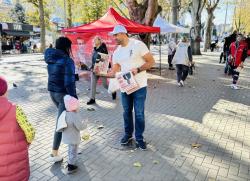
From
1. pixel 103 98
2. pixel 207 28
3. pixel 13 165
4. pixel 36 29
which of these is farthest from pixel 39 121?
pixel 36 29

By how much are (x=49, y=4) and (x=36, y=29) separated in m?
8.30

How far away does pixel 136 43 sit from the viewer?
16.0 feet

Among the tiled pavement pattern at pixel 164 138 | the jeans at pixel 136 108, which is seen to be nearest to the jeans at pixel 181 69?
the tiled pavement pattern at pixel 164 138

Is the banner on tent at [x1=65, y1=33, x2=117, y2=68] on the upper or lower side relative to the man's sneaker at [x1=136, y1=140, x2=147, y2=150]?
upper

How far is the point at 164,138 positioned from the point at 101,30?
559 cm

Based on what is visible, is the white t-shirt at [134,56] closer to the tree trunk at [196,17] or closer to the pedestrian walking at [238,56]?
the pedestrian walking at [238,56]

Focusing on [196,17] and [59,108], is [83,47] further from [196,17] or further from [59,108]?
[196,17]

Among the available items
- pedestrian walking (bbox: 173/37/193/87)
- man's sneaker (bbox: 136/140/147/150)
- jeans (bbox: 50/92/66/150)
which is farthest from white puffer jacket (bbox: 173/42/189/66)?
jeans (bbox: 50/92/66/150)

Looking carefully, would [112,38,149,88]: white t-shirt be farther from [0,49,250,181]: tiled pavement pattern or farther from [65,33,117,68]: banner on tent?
[65,33,117,68]: banner on tent

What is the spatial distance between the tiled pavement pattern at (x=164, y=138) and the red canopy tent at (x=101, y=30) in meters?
2.00

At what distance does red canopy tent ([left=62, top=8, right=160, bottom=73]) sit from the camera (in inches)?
419

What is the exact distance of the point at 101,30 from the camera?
34.1 feet

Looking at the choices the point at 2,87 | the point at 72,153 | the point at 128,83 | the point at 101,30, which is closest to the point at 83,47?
the point at 101,30

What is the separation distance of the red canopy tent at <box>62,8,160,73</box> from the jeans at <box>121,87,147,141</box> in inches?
219
